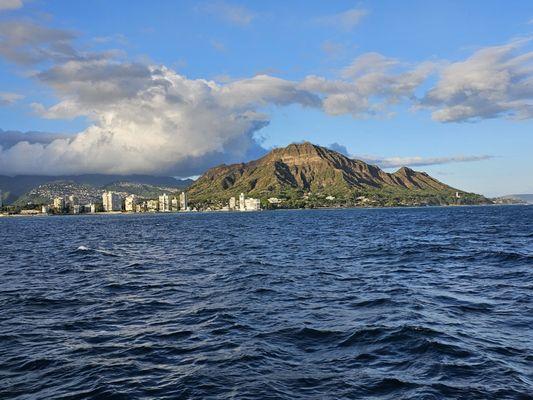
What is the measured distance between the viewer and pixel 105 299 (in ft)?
115

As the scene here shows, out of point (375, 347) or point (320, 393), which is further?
point (375, 347)

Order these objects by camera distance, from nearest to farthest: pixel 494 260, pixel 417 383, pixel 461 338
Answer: pixel 417 383 < pixel 461 338 < pixel 494 260

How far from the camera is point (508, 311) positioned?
93.9 ft

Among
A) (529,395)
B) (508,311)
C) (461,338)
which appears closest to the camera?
(529,395)

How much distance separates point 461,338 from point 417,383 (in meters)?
7.19

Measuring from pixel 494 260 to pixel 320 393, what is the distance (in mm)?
44572

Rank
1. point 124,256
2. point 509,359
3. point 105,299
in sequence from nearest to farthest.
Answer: point 509,359 → point 105,299 → point 124,256

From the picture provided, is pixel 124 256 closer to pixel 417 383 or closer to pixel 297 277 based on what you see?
pixel 297 277

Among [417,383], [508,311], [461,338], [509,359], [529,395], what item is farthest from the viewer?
[508,311]

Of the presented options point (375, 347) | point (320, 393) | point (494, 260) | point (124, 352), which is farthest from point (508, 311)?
point (494, 260)

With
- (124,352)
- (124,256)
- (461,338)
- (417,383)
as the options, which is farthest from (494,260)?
(124,256)

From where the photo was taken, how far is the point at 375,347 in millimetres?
22047

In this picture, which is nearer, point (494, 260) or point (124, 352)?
point (124, 352)

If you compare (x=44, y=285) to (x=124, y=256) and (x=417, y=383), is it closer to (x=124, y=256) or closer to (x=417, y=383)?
(x=124, y=256)
